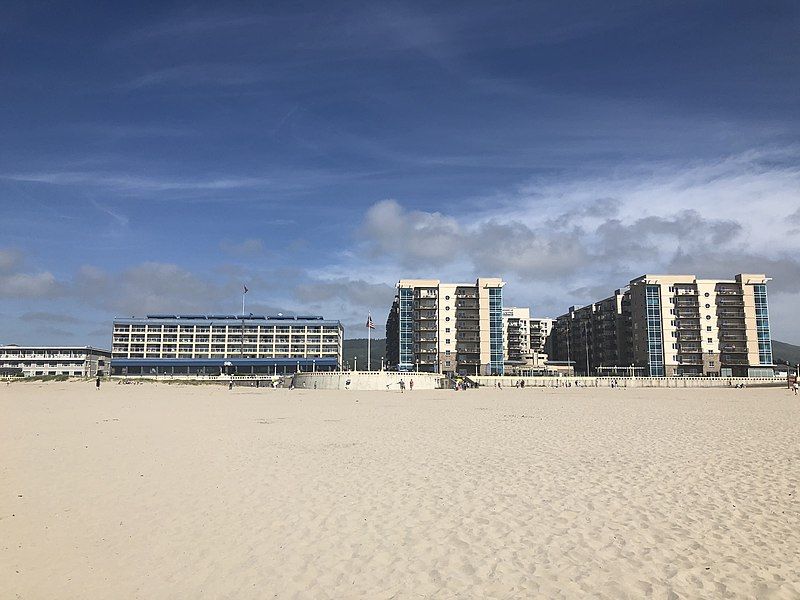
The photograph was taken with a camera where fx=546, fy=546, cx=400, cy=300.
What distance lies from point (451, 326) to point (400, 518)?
4856 inches

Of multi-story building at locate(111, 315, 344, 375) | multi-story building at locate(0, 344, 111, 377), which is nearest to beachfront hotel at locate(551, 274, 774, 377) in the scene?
multi-story building at locate(111, 315, 344, 375)

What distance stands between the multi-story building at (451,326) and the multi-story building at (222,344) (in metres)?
40.2

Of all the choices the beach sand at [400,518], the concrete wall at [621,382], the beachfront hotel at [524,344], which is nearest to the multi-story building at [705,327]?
the concrete wall at [621,382]

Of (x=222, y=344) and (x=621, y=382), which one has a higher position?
(x=222, y=344)

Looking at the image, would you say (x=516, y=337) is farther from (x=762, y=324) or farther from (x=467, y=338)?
(x=762, y=324)

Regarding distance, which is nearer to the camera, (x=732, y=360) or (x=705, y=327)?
(x=732, y=360)

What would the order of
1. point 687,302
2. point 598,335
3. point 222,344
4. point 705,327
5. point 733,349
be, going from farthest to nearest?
1. point 222,344
2. point 598,335
3. point 687,302
4. point 705,327
5. point 733,349

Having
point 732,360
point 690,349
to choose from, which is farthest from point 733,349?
point 690,349

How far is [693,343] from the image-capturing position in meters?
129

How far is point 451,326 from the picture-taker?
438 feet

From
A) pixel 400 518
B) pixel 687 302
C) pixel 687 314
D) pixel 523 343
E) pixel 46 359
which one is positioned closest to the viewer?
pixel 400 518

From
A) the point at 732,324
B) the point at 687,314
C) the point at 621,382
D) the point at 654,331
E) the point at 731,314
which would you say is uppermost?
the point at 687,314

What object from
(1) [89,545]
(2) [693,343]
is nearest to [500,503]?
(1) [89,545]

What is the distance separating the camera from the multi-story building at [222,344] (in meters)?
162
